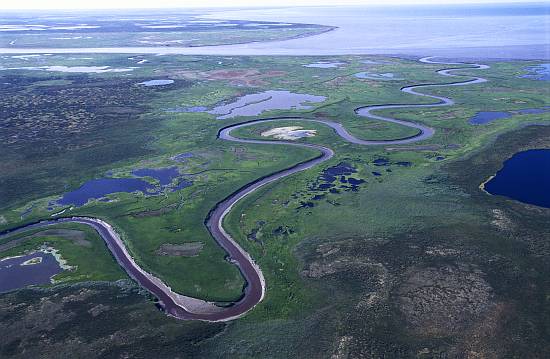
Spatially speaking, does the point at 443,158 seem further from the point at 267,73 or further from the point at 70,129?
the point at 267,73

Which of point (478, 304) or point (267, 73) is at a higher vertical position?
point (267, 73)

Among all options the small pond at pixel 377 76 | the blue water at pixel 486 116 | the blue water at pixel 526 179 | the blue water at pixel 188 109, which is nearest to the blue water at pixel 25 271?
the blue water at pixel 526 179

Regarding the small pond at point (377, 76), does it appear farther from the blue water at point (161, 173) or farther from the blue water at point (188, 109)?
the blue water at point (161, 173)

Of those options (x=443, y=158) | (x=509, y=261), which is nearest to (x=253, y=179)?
(x=443, y=158)

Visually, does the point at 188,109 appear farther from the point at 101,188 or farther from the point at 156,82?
the point at 101,188

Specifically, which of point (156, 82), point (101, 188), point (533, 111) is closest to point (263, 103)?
point (156, 82)

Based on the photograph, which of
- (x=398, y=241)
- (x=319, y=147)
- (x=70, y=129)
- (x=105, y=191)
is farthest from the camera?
(x=70, y=129)
